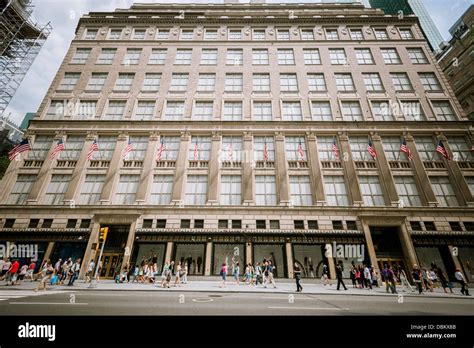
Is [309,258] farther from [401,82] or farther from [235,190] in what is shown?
[401,82]

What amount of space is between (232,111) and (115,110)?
568 inches

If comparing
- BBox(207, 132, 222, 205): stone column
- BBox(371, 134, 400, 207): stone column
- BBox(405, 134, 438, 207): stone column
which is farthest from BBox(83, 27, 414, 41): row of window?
BBox(405, 134, 438, 207): stone column

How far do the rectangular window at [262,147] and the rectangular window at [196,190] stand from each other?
6.34m

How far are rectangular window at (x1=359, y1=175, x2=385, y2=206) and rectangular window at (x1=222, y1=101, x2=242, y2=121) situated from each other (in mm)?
15305

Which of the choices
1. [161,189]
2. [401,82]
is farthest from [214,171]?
[401,82]

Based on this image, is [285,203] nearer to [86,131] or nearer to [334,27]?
[86,131]

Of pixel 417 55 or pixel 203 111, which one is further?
pixel 417 55

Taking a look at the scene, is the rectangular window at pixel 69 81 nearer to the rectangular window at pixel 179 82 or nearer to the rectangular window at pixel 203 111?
the rectangular window at pixel 179 82

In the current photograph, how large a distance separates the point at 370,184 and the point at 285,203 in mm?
9304

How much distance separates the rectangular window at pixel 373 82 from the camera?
27.8 metres

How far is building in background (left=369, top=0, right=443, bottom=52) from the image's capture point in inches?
2313

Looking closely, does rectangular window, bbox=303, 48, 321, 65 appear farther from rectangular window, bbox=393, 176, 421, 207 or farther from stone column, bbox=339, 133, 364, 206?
rectangular window, bbox=393, 176, 421, 207

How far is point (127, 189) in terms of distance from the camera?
22.6m
